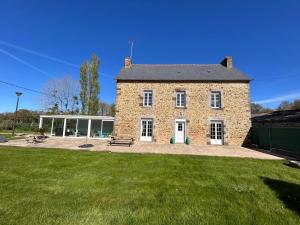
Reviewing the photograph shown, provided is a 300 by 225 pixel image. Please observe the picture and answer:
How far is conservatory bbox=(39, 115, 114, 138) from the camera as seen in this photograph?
17234mm

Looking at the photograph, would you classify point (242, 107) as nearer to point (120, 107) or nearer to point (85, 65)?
point (120, 107)

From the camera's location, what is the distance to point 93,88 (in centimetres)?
2594

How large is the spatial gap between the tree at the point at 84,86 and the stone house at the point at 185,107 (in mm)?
12798

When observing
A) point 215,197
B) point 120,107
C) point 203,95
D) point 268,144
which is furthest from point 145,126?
point 215,197

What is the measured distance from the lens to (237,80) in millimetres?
13852

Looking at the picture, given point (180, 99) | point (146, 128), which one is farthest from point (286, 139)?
point (146, 128)

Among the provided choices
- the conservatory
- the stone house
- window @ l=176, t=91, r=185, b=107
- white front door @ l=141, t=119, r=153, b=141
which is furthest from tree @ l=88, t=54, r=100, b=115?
window @ l=176, t=91, r=185, b=107

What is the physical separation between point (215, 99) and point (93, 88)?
18805 millimetres

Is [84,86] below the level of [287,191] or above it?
above

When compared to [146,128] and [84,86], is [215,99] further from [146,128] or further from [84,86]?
[84,86]

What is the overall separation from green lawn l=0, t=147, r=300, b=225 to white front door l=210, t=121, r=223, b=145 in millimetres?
7887

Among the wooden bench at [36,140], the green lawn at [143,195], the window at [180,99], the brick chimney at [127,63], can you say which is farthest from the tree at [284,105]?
the wooden bench at [36,140]

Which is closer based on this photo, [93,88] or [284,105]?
[93,88]

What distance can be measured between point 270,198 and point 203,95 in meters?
11.1
